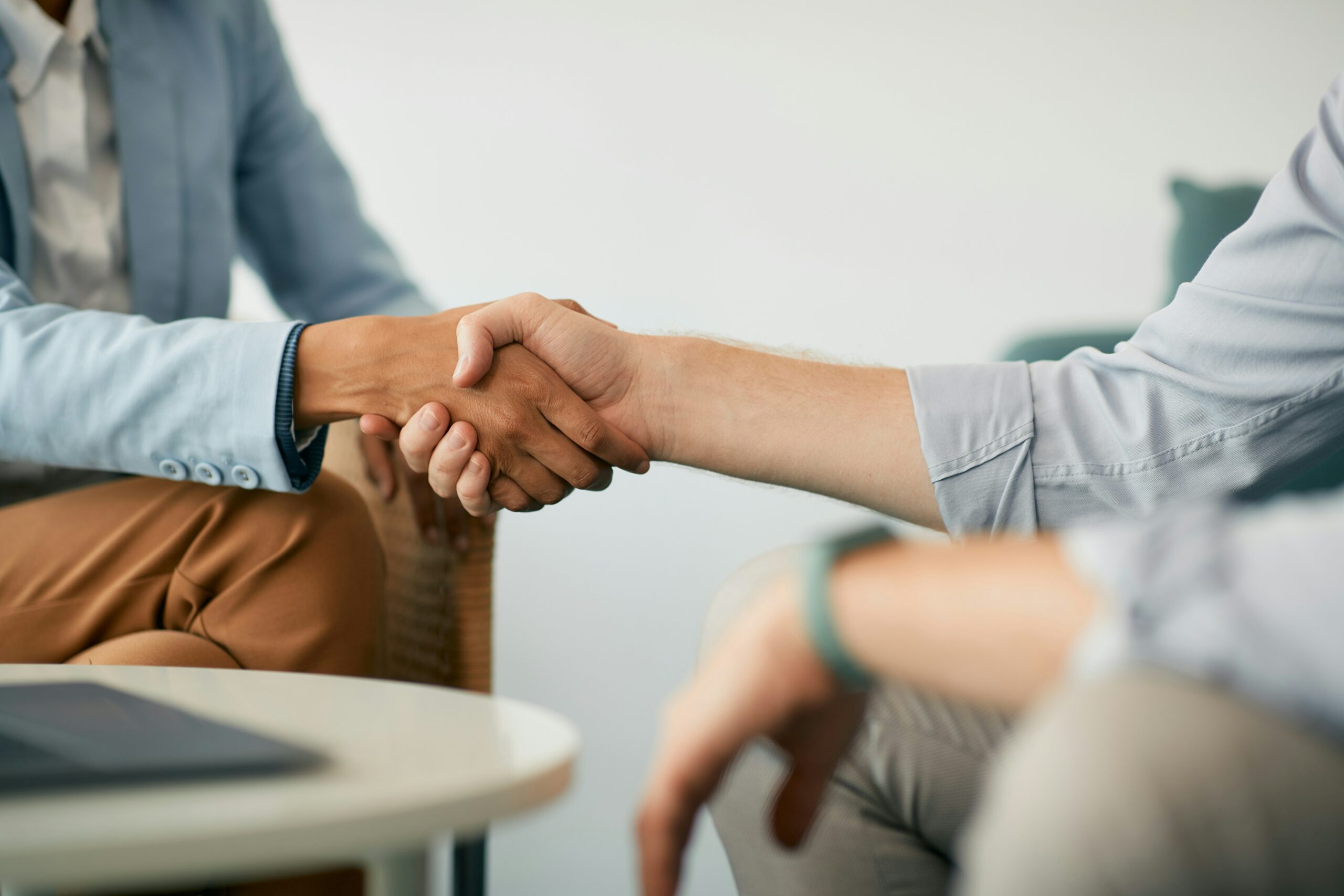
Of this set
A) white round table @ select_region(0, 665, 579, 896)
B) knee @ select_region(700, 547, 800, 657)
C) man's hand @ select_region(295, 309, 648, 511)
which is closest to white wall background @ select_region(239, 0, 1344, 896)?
man's hand @ select_region(295, 309, 648, 511)

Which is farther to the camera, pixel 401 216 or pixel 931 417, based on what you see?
pixel 401 216

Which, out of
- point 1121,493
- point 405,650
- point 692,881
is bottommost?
point 692,881

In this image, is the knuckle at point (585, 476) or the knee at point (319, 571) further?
the knuckle at point (585, 476)

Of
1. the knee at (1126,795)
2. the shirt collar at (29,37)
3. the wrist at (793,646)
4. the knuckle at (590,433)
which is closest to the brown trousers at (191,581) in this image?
the knuckle at (590,433)

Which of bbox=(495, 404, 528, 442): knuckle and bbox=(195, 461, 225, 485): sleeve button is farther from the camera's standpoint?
bbox=(495, 404, 528, 442): knuckle

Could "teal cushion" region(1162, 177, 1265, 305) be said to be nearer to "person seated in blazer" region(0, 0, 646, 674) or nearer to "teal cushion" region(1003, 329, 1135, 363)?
"teal cushion" region(1003, 329, 1135, 363)

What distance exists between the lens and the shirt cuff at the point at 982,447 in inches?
31.5

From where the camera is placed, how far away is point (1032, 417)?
2.63ft

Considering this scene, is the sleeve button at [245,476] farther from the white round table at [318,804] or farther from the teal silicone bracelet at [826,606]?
the teal silicone bracelet at [826,606]

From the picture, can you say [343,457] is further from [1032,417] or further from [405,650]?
[1032,417]

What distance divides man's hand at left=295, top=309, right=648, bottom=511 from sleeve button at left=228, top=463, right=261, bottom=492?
0.09m

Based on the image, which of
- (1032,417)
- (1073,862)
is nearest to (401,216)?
(1032,417)

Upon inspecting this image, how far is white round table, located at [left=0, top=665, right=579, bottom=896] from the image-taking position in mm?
306

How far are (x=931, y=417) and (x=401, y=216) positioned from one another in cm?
131
